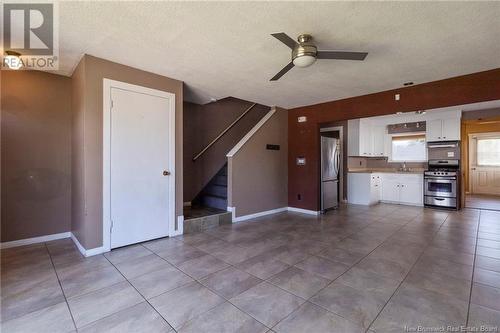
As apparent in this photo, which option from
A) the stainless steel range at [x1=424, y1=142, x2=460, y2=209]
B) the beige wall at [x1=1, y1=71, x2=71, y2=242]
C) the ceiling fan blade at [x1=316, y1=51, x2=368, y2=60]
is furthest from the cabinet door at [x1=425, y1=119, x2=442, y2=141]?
the beige wall at [x1=1, y1=71, x2=71, y2=242]

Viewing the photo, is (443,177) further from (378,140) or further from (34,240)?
(34,240)

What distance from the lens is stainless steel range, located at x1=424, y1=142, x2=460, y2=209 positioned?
220 inches

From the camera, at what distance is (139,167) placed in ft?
10.5

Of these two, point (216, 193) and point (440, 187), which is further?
point (440, 187)

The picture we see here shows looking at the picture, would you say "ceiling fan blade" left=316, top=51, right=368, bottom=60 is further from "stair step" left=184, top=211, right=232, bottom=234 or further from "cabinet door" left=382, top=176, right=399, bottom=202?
"cabinet door" left=382, top=176, right=399, bottom=202

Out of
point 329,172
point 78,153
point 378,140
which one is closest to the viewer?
point 78,153

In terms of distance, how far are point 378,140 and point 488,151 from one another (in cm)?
421

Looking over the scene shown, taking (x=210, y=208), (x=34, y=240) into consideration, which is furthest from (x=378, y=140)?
(x=34, y=240)

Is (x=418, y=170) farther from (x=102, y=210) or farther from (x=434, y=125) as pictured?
(x=102, y=210)

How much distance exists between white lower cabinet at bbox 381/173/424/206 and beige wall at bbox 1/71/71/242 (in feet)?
24.4

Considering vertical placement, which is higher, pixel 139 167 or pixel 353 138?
pixel 353 138

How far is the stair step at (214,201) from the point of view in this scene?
4.78 meters

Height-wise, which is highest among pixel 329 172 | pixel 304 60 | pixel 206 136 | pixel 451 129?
pixel 304 60

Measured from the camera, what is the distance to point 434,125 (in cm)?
598
